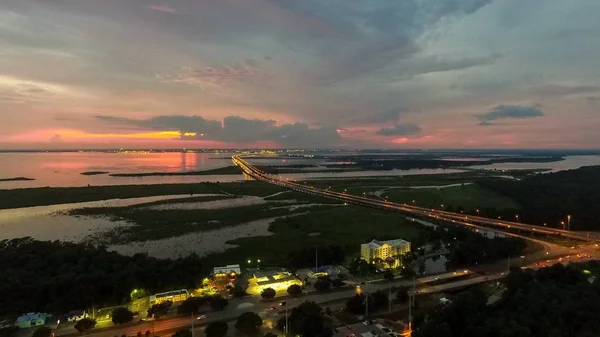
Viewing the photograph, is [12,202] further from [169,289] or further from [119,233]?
[169,289]

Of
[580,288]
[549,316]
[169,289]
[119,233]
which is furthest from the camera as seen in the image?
[119,233]

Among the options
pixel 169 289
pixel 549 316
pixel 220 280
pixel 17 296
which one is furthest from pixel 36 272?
pixel 549 316

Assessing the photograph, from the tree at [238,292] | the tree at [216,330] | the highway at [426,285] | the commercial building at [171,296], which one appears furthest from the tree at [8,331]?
the tree at [238,292]

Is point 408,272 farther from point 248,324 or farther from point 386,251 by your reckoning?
point 248,324

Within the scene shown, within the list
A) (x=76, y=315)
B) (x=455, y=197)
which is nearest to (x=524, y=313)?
(x=76, y=315)

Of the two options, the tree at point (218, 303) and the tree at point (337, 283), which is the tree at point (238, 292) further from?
the tree at point (337, 283)

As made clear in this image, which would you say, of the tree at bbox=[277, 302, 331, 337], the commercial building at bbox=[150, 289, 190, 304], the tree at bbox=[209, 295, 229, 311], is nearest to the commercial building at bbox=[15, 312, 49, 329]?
the commercial building at bbox=[150, 289, 190, 304]
